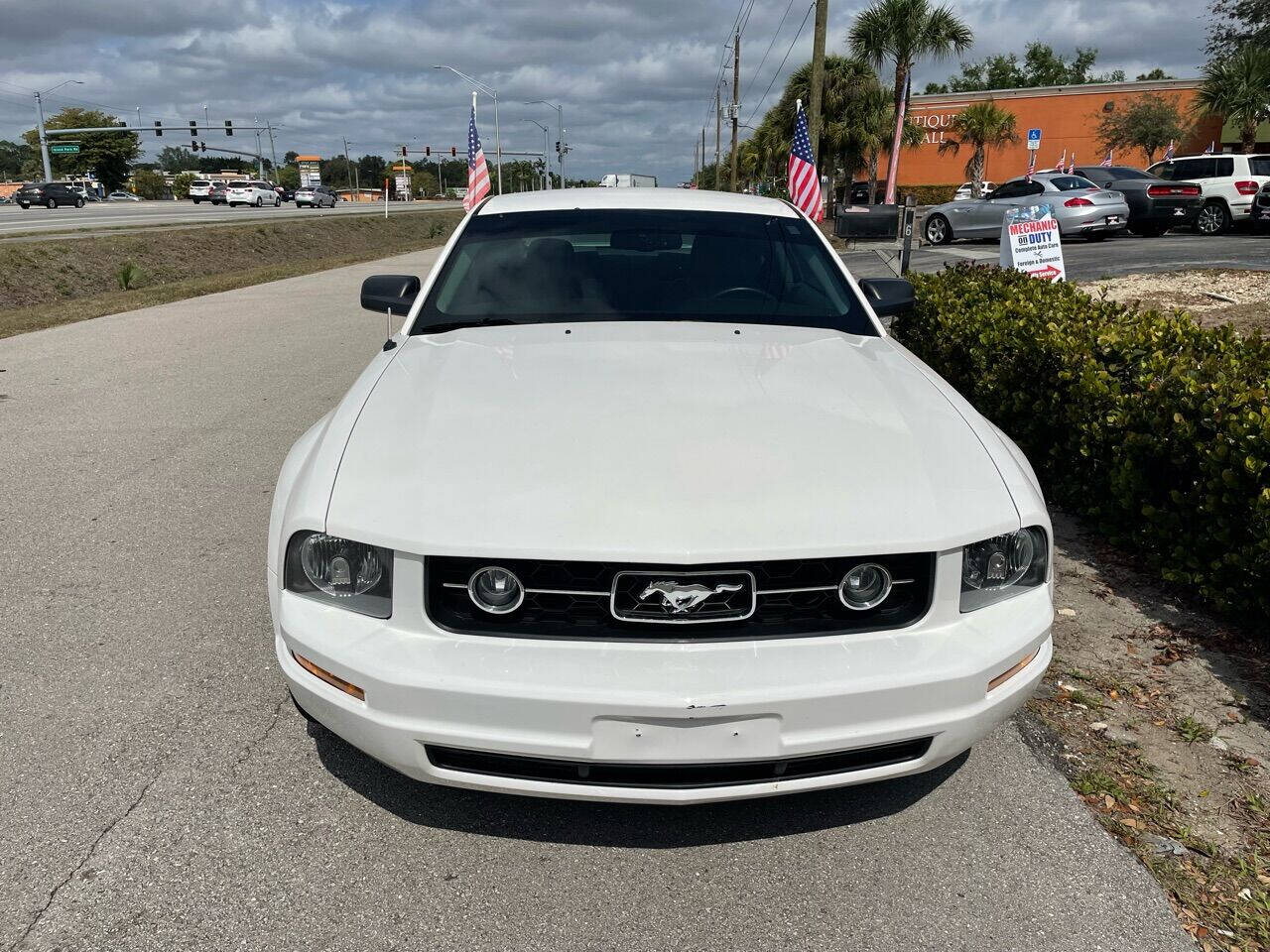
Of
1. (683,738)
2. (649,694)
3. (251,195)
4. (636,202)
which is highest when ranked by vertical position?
(251,195)

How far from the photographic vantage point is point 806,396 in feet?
9.57

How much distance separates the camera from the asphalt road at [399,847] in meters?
2.30

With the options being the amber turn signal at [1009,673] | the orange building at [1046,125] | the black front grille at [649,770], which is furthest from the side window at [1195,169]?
the orange building at [1046,125]

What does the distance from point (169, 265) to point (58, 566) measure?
2070cm

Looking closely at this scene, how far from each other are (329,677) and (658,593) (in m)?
0.80

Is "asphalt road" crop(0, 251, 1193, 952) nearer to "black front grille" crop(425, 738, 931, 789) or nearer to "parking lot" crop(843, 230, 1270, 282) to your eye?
"black front grille" crop(425, 738, 931, 789)

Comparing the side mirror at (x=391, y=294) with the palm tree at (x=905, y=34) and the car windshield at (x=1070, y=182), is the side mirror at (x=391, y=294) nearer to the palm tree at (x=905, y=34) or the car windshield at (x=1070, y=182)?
the car windshield at (x=1070, y=182)

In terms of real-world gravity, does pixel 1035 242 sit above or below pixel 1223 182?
below

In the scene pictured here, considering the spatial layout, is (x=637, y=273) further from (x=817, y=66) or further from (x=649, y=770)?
(x=817, y=66)

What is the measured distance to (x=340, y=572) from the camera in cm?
239

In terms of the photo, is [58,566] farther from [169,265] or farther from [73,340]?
[169,265]

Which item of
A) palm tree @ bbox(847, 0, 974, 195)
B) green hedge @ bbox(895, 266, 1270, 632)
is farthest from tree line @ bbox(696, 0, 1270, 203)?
green hedge @ bbox(895, 266, 1270, 632)

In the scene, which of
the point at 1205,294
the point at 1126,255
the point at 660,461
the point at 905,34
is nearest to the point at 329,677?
the point at 660,461

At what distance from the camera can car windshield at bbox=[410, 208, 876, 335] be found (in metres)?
3.79
